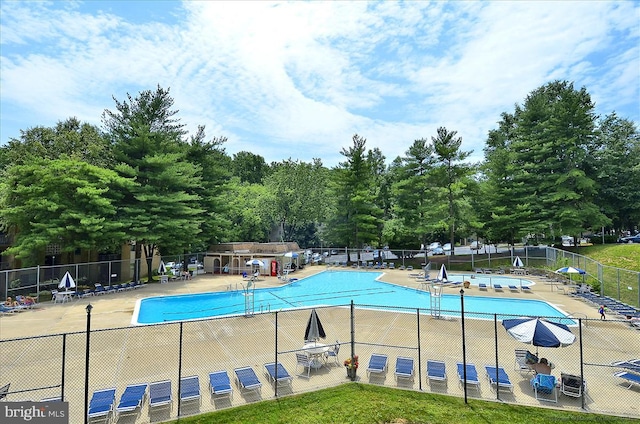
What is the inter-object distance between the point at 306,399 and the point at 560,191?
1433 inches

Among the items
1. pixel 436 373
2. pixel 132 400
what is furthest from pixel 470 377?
pixel 132 400

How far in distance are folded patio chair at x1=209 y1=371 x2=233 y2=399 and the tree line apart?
18.5 m

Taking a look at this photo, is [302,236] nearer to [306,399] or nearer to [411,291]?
[411,291]

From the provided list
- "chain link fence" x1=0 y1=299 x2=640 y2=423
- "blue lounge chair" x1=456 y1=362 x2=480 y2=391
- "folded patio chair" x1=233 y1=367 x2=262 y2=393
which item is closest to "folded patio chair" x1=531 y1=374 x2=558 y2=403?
"chain link fence" x1=0 y1=299 x2=640 y2=423

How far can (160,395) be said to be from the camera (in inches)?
326

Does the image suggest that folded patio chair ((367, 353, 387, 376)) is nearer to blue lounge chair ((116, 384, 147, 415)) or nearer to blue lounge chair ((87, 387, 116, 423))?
blue lounge chair ((116, 384, 147, 415))

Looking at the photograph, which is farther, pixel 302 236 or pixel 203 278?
pixel 302 236

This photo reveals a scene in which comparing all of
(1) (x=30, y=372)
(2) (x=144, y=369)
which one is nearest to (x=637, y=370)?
(2) (x=144, y=369)

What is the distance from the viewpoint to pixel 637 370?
9.53 metres

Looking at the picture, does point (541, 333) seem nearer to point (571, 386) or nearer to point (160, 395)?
point (571, 386)

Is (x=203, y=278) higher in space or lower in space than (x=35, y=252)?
lower

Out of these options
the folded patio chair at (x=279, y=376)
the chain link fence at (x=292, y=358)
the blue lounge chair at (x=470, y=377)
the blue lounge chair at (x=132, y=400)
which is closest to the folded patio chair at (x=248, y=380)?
the chain link fence at (x=292, y=358)

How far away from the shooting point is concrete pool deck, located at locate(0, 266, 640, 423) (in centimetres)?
909

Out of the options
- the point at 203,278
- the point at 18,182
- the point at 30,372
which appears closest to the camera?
the point at 30,372
